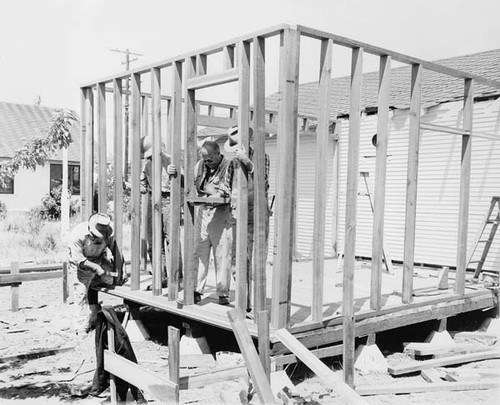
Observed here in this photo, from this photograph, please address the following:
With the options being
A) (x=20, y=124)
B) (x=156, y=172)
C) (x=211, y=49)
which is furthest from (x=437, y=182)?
(x=20, y=124)

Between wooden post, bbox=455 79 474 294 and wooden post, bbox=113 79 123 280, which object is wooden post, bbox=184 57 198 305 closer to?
wooden post, bbox=113 79 123 280

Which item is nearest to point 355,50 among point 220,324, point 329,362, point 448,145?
point 220,324

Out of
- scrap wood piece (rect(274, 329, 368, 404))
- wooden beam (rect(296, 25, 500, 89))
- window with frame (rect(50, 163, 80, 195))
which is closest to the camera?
scrap wood piece (rect(274, 329, 368, 404))

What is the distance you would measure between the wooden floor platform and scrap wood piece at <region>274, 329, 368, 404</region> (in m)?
0.76

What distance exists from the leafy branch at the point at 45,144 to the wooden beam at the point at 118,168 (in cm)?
156

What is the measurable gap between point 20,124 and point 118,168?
80.4 feet

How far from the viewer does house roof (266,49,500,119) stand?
11688 mm

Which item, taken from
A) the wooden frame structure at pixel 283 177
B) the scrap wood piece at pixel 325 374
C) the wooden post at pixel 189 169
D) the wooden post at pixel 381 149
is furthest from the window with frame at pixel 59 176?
the scrap wood piece at pixel 325 374

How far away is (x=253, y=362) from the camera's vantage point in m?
4.04

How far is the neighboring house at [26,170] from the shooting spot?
2625cm

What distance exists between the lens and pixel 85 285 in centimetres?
772

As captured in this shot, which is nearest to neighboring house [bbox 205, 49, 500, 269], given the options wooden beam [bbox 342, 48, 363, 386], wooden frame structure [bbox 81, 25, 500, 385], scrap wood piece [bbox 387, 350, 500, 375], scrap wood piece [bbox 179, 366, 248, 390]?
wooden frame structure [bbox 81, 25, 500, 385]

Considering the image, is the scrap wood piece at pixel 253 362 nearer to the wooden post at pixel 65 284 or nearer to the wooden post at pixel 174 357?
the wooden post at pixel 174 357

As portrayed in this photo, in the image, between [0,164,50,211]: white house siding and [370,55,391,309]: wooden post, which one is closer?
[370,55,391,309]: wooden post
